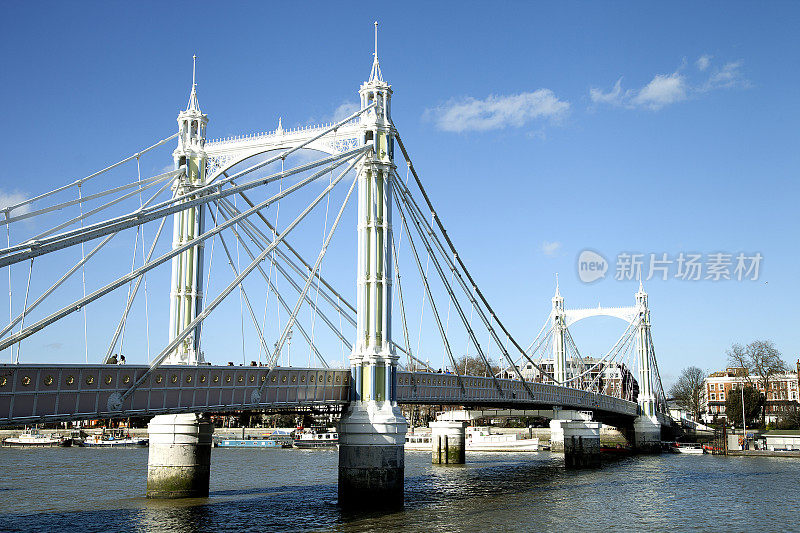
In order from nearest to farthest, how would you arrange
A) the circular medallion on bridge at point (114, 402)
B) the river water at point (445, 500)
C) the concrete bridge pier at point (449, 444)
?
the circular medallion on bridge at point (114, 402), the river water at point (445, 500), the concrete bridge pier at point (449, 444)

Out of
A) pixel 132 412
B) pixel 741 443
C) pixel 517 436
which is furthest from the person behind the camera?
pixel 517 436

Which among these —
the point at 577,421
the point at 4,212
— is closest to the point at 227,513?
the point at 4,212

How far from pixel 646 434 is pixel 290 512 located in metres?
60.1

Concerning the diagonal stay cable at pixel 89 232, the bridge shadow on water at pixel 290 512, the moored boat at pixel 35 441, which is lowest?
the bridge shadow on water at pixel 290 512

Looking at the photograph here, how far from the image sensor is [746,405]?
10338 centimetres

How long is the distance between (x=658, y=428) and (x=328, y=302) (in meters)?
57.1

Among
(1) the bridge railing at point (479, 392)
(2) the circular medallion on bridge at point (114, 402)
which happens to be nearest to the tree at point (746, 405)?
(1) the bridge railing at point (479, 392)

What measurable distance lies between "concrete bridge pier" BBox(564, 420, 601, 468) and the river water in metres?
1.70

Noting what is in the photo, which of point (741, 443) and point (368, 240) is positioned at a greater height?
point (368, 240)

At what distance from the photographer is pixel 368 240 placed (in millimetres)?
36375

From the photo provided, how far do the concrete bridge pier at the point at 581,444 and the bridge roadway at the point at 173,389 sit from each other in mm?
21780

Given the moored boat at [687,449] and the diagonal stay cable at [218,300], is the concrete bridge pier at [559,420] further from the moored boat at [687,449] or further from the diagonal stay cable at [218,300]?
the diagonal stay cable at [218,300]

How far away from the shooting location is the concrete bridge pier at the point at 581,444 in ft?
209

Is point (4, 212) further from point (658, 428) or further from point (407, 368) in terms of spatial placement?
point (658, 428)
